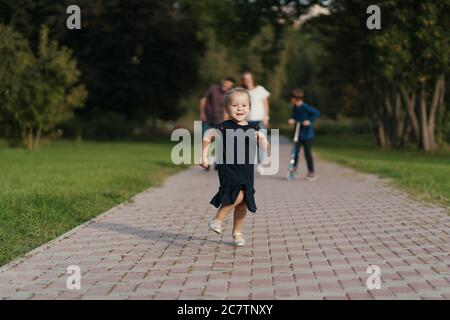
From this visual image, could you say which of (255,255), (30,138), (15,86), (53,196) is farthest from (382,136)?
(255,255)

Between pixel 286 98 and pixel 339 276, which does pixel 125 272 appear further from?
pixel 286 98

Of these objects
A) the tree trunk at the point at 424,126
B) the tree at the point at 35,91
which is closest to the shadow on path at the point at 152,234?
the tree at the point at 35,91

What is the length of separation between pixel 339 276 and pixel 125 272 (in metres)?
1.70

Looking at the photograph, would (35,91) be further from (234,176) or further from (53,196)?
(234,176)

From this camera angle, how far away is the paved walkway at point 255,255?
222 inches

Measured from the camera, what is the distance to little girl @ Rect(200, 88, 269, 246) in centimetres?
757

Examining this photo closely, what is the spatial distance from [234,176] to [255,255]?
2.80 feet

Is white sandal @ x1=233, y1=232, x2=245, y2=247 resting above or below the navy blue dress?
below

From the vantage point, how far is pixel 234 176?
7.62m

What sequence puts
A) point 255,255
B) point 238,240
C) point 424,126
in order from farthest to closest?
point 424,126 → point 238,240 → point 255,255

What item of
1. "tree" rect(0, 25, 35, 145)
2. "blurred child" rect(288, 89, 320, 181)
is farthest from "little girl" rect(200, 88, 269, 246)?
"tree" rect(0, 25, 35, 145)

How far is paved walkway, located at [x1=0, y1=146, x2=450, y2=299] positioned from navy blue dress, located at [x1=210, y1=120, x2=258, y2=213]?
18.6 inches

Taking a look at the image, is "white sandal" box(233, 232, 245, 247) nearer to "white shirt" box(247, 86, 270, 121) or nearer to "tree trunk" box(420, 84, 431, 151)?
"white shirt" box(247, 86, 270, 121)

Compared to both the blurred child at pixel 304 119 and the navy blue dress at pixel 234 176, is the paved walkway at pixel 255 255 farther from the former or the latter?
the blurred child at pixel 304 119
